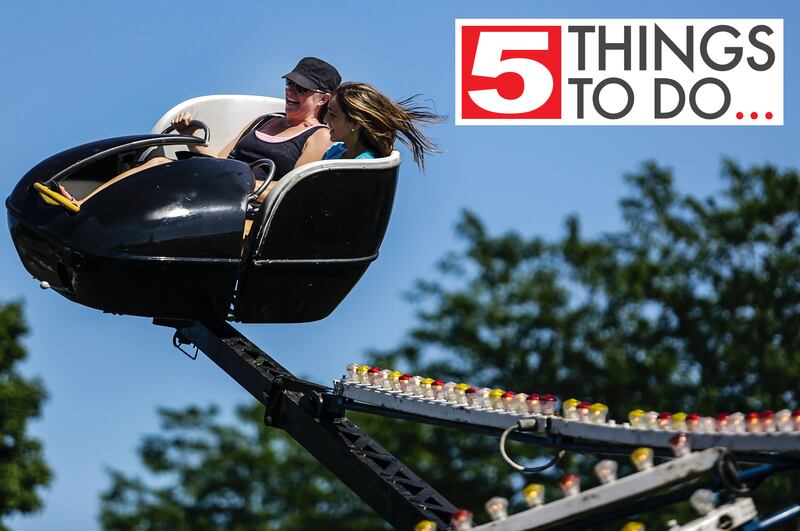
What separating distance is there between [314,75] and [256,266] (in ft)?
4.45

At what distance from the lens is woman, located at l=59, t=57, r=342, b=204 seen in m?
7.98

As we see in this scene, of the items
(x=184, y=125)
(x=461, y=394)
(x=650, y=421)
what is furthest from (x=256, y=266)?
(x=650, y=421)

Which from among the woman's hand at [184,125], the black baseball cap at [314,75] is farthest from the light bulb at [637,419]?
the woman's hand at [184,125]

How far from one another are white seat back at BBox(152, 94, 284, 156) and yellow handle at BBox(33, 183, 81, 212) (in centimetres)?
183

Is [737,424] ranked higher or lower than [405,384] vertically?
lower

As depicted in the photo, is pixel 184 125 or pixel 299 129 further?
pixel 184 125

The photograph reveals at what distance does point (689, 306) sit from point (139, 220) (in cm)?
3103

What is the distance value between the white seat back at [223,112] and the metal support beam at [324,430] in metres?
1.29

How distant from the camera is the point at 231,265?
709 centimetres

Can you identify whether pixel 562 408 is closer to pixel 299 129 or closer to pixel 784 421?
pixel 784 421

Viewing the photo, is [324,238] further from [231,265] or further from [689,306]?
[689,306]

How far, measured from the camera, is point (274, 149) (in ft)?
26.6

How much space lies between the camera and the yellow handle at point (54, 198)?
711cm

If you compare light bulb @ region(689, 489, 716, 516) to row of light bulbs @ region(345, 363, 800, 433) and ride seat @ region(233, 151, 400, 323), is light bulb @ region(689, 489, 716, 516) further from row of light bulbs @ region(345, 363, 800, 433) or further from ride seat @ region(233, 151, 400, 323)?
ride seat @ region(233, 151, 400, 323)
